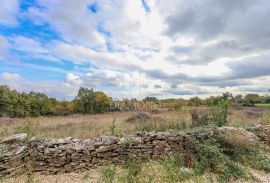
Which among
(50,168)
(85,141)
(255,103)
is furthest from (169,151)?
(255,103)

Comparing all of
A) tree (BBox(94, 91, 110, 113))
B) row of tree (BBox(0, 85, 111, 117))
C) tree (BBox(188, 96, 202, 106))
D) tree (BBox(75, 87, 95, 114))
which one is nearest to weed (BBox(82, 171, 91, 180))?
tree (BBox(188, 96, 202, 106))

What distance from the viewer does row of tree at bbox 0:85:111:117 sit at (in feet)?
52.9

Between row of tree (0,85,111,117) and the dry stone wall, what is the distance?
35.6 ft

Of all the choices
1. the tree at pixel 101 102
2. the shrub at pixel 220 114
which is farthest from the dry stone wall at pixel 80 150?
the tree at pixel 101 102

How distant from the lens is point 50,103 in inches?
714

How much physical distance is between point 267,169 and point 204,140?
1.50m

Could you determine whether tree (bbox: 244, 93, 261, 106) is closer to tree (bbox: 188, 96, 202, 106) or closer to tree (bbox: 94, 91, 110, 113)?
tree (bbox: 188, 96, 202, 106)

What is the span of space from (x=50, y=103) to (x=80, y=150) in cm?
1346

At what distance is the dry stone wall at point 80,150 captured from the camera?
5.30m

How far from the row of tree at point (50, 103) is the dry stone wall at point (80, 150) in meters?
10.8

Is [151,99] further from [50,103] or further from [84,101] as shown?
[50,103]

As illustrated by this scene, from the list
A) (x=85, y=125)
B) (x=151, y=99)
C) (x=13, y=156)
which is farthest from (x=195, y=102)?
(x=13, y=156)

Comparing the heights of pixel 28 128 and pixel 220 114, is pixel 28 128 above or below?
below

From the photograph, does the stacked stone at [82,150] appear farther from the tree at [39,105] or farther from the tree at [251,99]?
the tree at [251,99]
